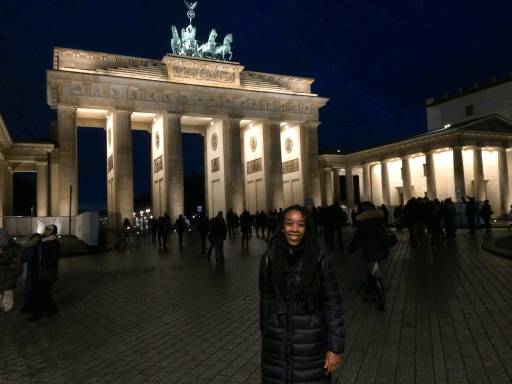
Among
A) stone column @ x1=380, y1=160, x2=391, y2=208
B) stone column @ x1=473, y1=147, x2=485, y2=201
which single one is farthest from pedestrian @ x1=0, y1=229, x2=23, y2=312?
stone column @ x1=380, y1=160, x2=391, y2=208

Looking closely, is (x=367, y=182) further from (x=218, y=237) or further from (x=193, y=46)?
(x=218, y=237)

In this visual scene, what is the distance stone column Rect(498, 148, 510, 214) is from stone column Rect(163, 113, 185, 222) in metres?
31.6

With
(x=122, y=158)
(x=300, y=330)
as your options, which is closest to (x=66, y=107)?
(x=122, y=158)

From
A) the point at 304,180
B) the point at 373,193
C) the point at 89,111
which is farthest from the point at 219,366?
the point at 373,193

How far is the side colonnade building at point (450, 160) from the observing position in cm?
4444

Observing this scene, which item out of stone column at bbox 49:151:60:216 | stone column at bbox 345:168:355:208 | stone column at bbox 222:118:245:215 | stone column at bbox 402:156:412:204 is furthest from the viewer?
stone column at bbox 345:168:355:208

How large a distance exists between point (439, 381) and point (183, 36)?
4467 cm

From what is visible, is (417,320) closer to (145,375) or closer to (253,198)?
(145,375)

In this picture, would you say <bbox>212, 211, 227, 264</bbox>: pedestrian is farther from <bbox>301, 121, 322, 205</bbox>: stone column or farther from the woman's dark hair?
<bbox>301, 121, 322, 205</bbox>: stone column

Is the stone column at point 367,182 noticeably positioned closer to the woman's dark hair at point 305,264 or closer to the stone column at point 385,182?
the stone column at point 385,182

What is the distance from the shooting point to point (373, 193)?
2280 inches

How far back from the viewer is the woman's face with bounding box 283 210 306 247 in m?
3.13

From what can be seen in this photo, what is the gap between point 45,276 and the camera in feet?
27.7

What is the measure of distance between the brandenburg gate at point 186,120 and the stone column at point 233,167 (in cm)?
9
